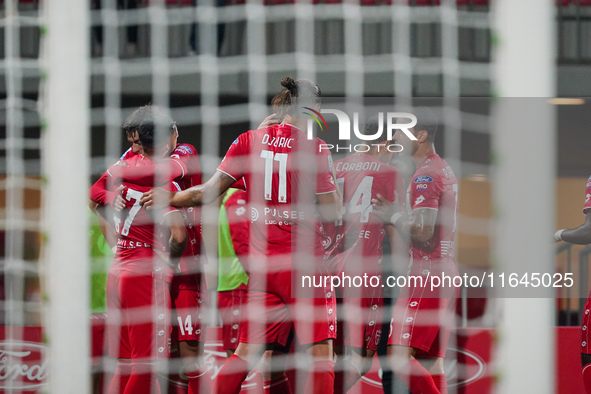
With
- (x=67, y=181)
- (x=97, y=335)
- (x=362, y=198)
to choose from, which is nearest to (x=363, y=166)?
(x=362, y=198)

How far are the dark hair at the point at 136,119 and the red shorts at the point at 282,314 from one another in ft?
2.68

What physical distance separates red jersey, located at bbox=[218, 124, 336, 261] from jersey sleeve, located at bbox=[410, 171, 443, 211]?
46cm

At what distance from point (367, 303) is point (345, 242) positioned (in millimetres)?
275

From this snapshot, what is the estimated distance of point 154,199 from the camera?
255cm

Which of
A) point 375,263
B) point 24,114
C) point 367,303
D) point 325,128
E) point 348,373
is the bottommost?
point 348,373

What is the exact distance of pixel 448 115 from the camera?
313 cm

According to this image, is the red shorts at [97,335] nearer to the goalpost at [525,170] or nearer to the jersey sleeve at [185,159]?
the jersey sleeve at [185,159]

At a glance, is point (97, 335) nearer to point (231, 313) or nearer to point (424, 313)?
point (231, 313)

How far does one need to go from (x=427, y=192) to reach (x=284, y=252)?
0.68 meters

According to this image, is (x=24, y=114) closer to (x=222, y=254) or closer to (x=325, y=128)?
(x=222, y=254)

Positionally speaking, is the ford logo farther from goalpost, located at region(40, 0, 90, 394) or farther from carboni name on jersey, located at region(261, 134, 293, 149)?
carboni name on jersey, located at region(261, 134, 293, 149)

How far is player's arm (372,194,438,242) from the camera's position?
8.79 ft

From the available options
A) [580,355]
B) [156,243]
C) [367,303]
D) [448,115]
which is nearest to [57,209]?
[156,243]

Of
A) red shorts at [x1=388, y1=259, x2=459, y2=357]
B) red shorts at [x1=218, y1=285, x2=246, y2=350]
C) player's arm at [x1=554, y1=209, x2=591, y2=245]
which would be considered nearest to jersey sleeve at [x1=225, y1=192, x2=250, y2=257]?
red shorts at [x1=218, y1=285, x2=246, y2=350]
